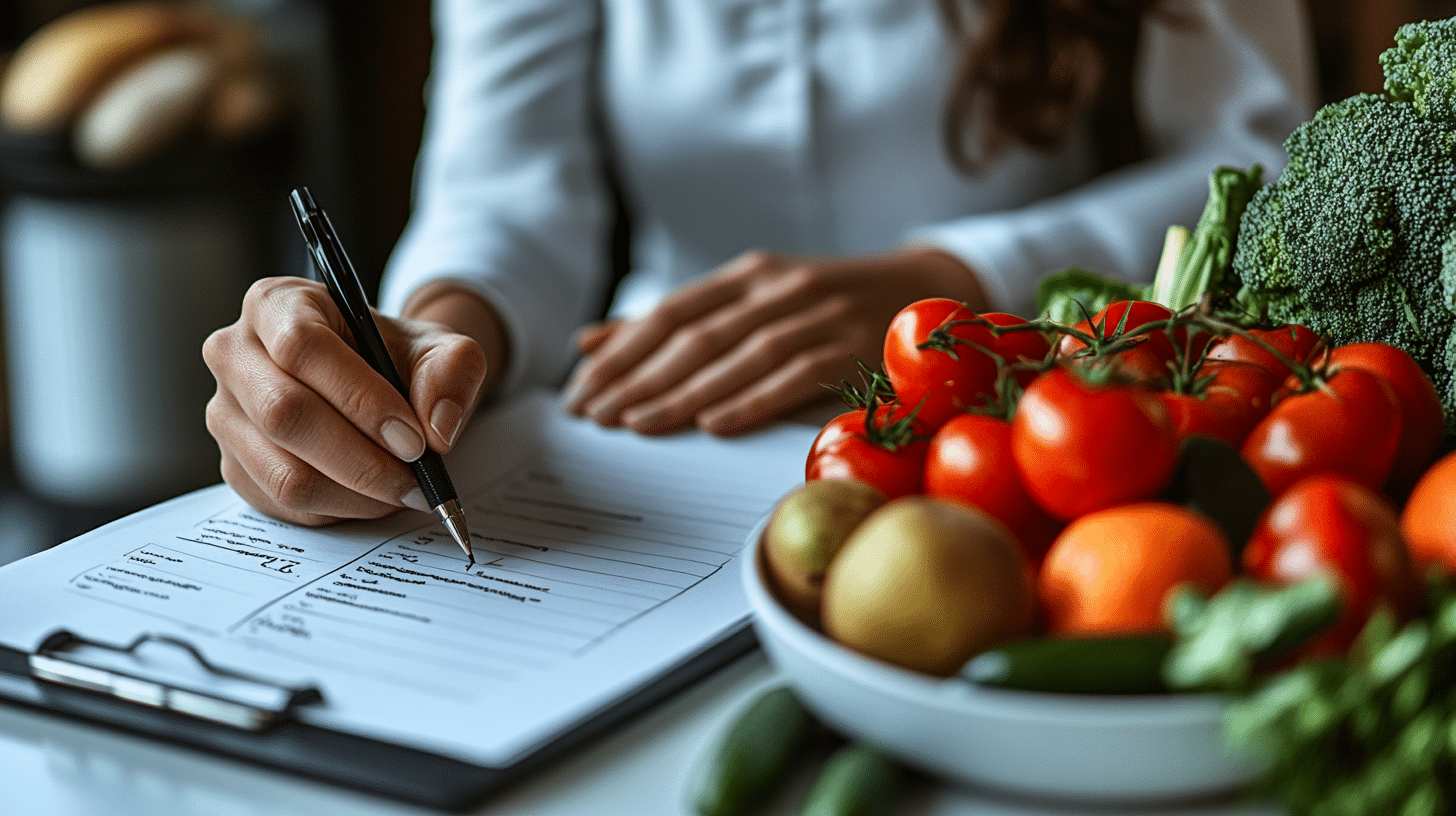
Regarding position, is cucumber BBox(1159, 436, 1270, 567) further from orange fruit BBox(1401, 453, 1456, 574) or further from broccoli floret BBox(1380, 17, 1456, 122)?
broccoli floret BBox(1380, 17, 1456, 122)

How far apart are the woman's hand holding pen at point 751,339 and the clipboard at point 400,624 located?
11 centimetres

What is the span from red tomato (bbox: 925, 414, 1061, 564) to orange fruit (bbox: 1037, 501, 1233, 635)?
0.03m

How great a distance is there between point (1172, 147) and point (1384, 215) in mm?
791

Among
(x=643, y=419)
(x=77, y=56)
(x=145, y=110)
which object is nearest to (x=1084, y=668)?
(x=643, y=419)

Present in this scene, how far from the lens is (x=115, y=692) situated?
0.41m

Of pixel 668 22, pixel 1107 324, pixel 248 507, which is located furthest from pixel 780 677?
pixel 668 22

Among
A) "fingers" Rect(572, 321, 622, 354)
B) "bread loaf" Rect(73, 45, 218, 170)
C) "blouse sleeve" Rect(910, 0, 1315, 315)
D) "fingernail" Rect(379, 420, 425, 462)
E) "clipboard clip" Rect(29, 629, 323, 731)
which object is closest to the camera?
"clipboard clip" Rect(29, 629, 323, 731)

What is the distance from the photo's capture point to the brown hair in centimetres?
111

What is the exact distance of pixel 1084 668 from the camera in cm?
30

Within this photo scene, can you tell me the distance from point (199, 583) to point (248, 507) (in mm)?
100

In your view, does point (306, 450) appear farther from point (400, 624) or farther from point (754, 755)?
point (754, 755)

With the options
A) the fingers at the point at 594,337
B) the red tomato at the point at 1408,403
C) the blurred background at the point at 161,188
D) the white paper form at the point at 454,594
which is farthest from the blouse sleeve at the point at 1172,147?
the blurred background at the point at 161,188

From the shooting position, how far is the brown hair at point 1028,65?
1.11 meters

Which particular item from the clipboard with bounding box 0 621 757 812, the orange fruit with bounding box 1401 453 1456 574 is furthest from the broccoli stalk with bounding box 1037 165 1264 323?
the clipboard with bounding box 0 621 757 812
